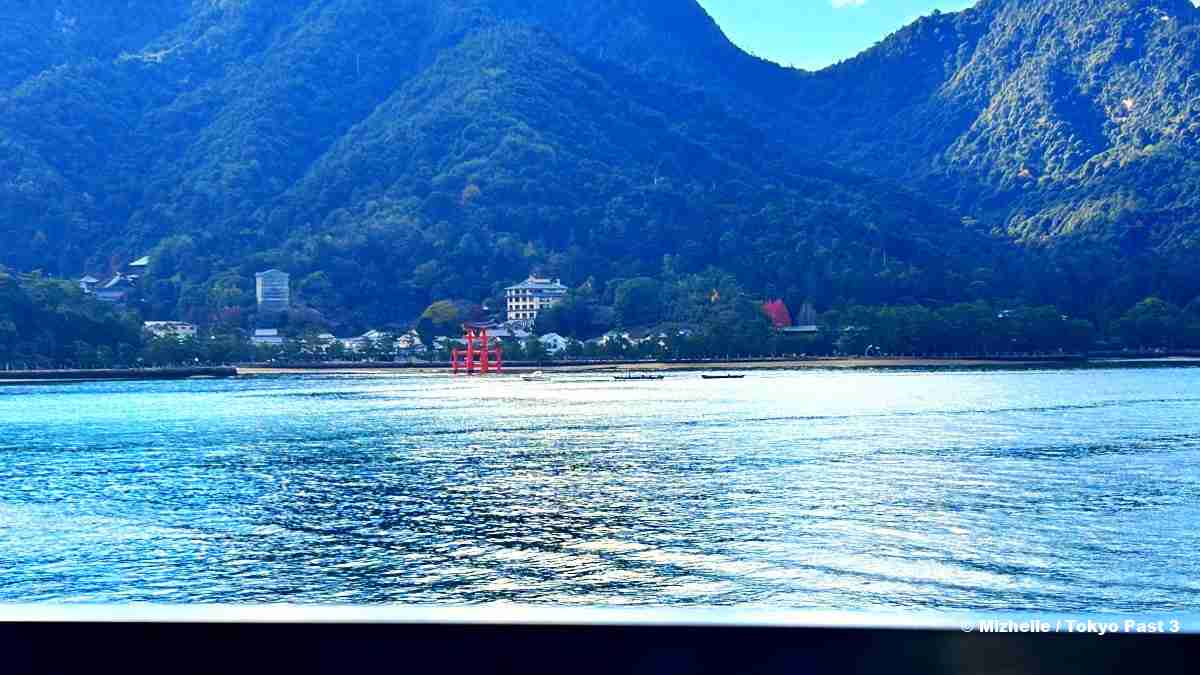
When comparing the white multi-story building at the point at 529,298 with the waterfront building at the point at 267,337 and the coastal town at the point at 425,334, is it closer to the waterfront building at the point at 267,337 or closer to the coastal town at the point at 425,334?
the coastal town at the point at 425,334

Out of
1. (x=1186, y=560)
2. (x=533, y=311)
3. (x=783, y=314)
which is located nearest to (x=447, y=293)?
(x=533, y=311)

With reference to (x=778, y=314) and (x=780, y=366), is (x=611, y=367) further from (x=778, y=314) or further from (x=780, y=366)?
(x=778, y=314)

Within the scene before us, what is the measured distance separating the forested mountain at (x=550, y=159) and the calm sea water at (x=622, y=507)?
2127 inches

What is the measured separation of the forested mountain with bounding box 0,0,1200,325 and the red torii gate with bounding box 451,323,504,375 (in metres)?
6.69

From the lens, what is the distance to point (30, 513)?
17297mm

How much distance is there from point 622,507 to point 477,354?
2476 inches

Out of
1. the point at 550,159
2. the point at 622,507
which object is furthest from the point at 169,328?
the point at 622,507

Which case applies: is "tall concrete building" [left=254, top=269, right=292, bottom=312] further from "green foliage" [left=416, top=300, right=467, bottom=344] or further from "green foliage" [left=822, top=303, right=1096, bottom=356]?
"green foliage" [left=822, top=303, right=1096, bottom=356]

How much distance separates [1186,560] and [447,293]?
75422mm

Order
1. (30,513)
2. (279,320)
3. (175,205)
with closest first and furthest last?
(30,513) < (279,320) < (175,205)

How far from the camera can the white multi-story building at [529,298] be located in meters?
83.9

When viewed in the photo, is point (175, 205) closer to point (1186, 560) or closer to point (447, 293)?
point (447, 293)

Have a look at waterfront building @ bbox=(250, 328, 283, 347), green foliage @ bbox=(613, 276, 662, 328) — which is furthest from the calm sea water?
green foliage @ bbox=(613, 276, 662, 328)

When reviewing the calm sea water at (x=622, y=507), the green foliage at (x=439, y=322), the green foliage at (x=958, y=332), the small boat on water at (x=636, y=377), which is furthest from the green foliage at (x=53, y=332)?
the green foliage at (x=958, y=332)
